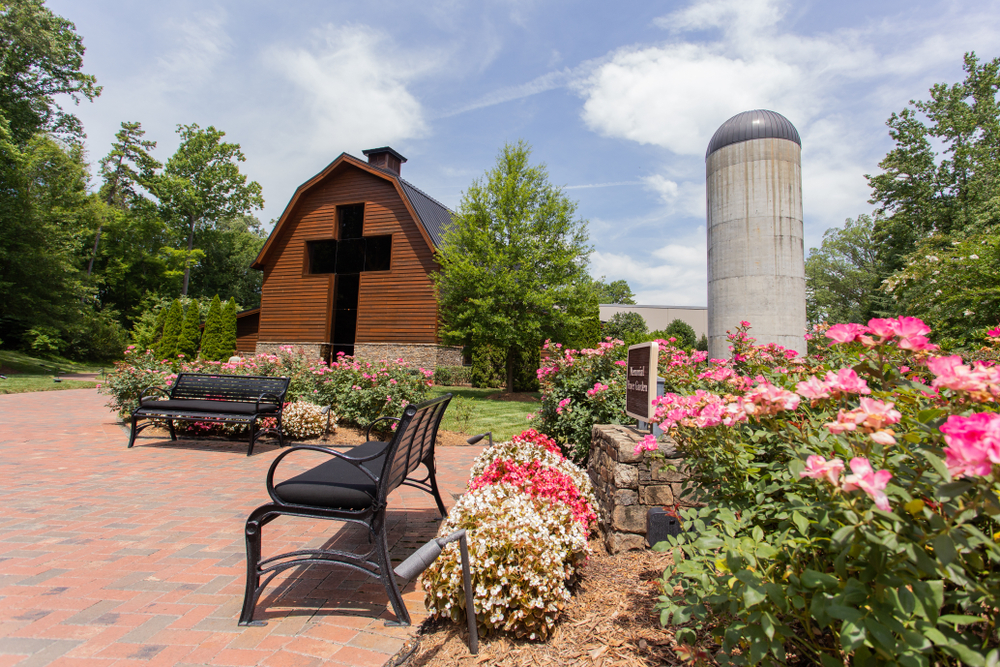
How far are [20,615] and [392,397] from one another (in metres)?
4.85

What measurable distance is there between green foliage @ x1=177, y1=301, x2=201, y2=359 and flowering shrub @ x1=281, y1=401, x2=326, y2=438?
68.7ft

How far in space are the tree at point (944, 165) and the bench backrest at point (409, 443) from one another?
27.0 m

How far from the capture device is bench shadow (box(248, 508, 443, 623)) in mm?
2416

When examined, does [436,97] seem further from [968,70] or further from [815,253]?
[815,253]

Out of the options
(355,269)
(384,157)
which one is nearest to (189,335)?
(355,269)

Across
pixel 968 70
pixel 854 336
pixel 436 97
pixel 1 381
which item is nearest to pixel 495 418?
pixel 436 97

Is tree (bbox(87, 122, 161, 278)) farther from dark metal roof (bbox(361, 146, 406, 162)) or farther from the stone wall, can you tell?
the stone wall

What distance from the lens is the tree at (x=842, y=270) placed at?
3761cm

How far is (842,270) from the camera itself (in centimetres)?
3969

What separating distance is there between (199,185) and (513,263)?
28476mm

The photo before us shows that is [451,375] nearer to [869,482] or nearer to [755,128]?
[755,128]

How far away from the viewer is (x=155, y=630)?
2.18m

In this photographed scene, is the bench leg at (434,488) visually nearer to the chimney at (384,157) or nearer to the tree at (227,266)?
the chimney at (384,157)

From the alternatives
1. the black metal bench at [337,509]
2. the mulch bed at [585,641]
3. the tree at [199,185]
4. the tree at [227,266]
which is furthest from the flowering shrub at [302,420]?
the tree at [227,266]
